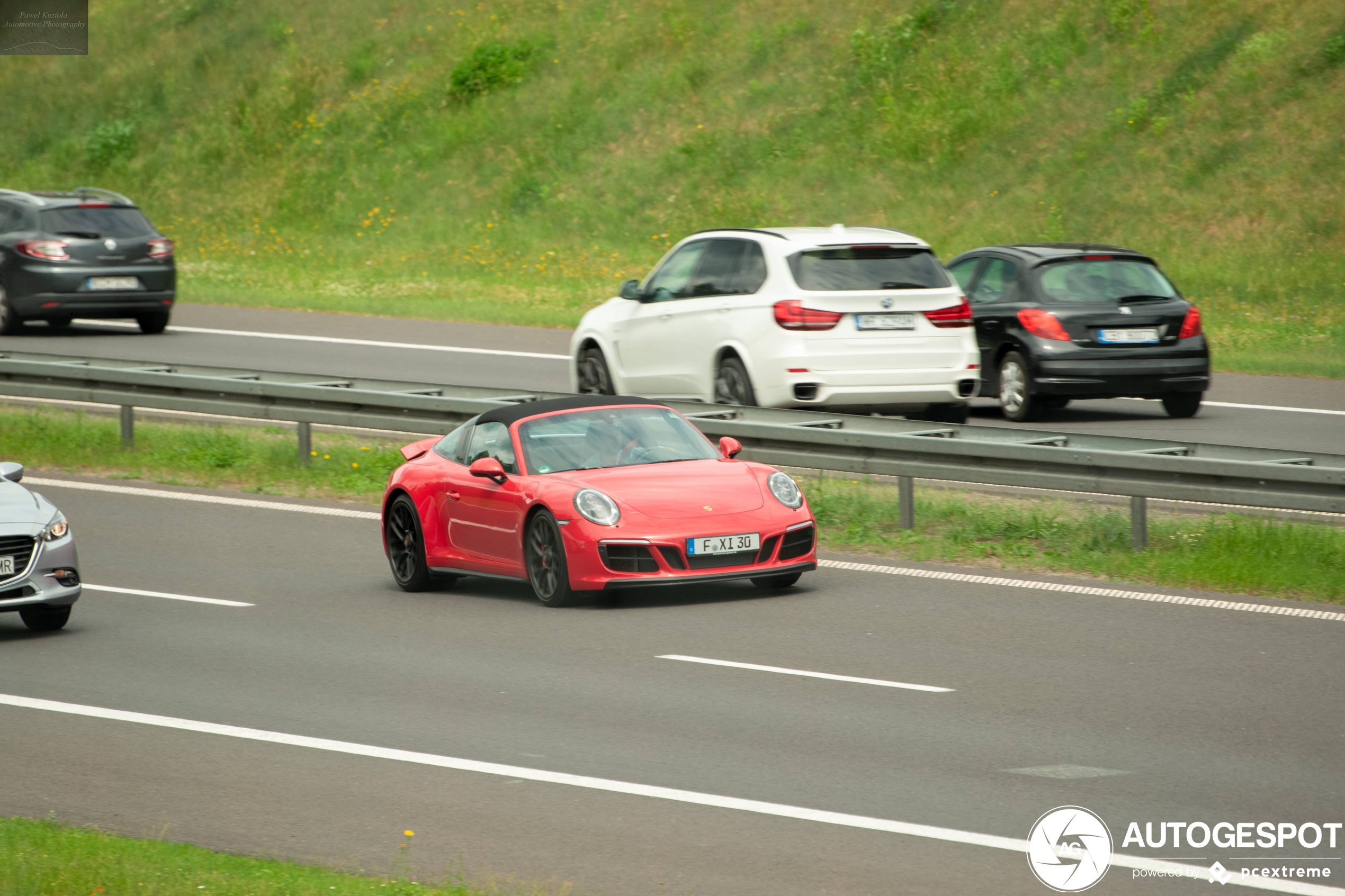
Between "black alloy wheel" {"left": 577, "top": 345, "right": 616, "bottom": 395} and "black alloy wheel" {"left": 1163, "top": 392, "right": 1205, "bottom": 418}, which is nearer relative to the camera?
"black alloy wheel" {"left": 577, "top": 345, "right": 616, "bottom": 395}

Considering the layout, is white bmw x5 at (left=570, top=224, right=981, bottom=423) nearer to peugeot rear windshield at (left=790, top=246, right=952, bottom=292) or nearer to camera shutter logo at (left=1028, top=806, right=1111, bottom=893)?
peugeot rear windshield at (left=790, top=246, right=952, bottom=292)

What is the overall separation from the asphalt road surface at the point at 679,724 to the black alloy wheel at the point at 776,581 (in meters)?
0.11

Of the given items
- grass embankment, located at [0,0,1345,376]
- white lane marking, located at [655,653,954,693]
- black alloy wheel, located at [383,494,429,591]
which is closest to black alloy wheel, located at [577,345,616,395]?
black alloy wheel, located at [383,494,429,591]

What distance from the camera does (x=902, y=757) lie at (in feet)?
26.8

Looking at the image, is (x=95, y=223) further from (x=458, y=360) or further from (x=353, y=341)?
(x=458, y=360)

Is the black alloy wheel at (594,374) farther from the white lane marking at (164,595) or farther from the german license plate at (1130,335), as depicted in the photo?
the white lane marking at (164,595)

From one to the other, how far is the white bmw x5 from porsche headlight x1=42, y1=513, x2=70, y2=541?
21.7ft

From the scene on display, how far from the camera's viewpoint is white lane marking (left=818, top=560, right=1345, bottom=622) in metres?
11.5

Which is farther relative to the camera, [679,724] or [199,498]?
[199,498]

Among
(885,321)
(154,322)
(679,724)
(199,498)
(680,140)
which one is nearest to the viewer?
(679,724)

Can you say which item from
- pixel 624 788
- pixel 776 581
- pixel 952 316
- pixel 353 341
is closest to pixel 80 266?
pixel 353 341

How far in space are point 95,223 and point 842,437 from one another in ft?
57.3

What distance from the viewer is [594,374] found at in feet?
63.8

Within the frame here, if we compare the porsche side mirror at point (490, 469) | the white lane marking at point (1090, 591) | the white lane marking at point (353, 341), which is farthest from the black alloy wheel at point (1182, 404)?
the porsche side mirror at point (490, 469)
